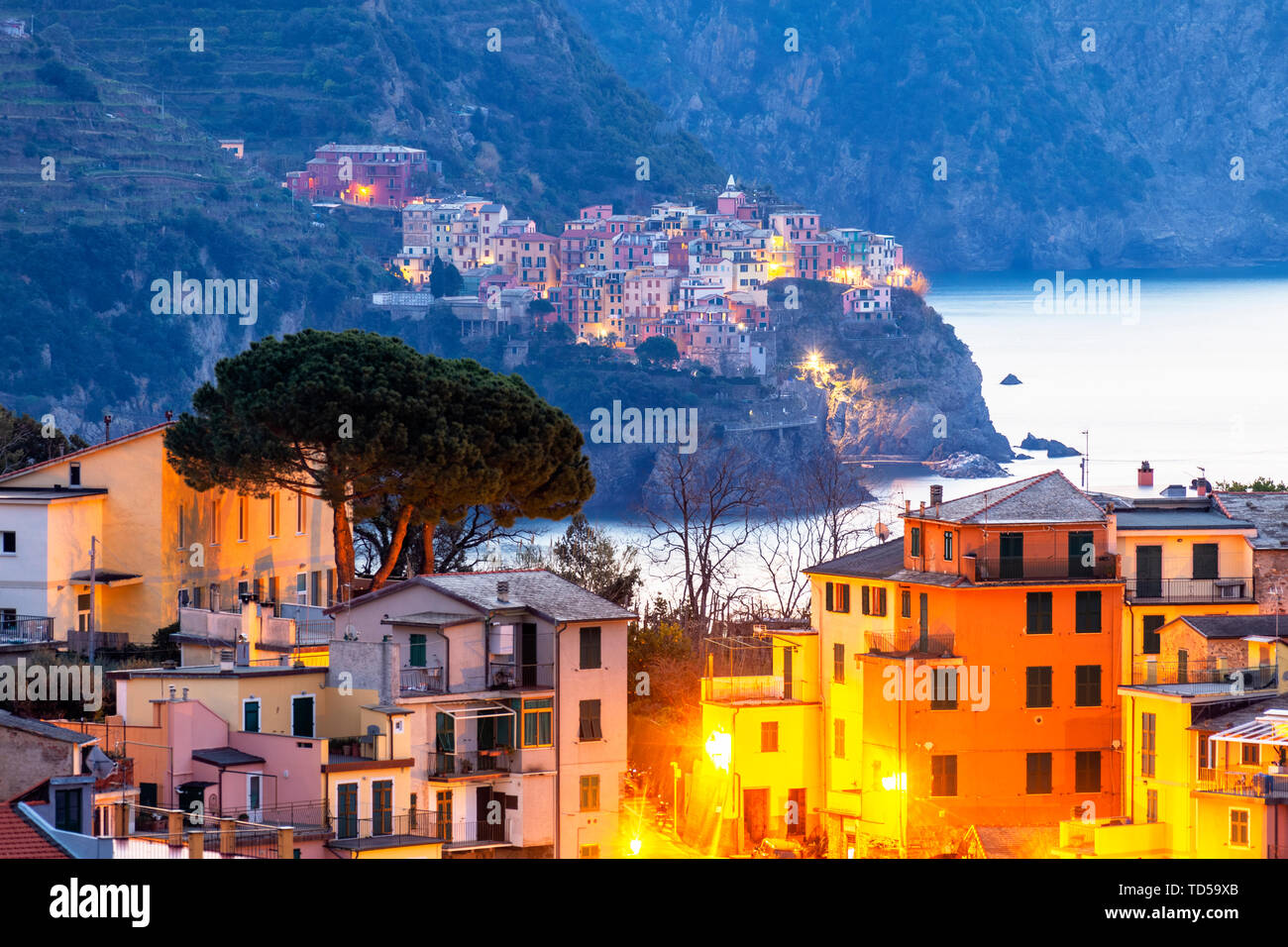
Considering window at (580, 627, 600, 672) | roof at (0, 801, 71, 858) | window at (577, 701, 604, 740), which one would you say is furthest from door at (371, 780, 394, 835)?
roof at (0, 801, 71, 858)

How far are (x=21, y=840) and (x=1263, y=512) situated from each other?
2282cm

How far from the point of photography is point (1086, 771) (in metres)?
28.3

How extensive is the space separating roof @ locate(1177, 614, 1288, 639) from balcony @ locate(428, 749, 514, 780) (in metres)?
8.95

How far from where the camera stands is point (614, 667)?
2703cm

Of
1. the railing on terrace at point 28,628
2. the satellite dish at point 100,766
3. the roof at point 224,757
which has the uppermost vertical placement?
the railing on terrace at point 28,628

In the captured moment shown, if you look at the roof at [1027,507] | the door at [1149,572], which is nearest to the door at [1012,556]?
the roof at [1027,507]

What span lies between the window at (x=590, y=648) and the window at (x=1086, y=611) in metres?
6.92

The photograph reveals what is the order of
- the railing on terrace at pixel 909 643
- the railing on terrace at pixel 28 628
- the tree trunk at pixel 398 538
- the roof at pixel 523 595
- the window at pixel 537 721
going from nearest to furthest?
the window at pixel 537 721, the roof at pixel 523 595, the railing on terrace at pixel 909 643, the railing on terrace at pixel 28 628, the tree trunk at pixel 398 538

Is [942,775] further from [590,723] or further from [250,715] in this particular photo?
[250,715]

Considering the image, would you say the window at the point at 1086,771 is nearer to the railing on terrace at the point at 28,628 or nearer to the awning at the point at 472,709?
the awning at the point at 472,709

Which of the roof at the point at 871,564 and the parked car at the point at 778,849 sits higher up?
the roof at the point at 871,564

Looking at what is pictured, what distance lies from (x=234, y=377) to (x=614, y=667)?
1176 cm

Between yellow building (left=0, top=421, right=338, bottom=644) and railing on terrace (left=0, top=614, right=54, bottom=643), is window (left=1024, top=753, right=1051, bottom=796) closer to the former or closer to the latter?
yellow building (left=0, top=421, right=338, bottom=644)

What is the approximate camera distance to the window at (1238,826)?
1988 cm
